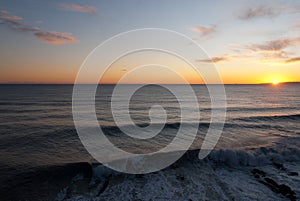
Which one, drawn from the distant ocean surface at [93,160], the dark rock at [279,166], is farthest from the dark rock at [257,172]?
the dark rock at [279,166]

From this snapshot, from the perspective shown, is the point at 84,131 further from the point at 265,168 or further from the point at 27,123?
the point at 265,168

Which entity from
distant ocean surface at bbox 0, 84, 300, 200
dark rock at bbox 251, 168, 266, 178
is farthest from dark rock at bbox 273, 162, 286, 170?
dark rock at bbox 251, 168, 266, 178

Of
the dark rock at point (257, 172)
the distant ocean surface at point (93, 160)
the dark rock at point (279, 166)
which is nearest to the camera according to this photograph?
the distant ocean surface at point (93, 160)

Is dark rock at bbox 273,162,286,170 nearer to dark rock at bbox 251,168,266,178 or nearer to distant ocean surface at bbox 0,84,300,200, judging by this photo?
distant ocean surface at bbox 0,84,300,200

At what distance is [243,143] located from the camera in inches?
610

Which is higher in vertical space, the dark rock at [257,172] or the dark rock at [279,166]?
the dark rock at [279,166]

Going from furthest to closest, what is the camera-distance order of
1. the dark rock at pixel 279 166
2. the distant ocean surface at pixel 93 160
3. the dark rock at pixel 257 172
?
the dark rock at pixel 279 166, the dark rock at pixel 257 172, the distant ocean surface at pixel 93 160

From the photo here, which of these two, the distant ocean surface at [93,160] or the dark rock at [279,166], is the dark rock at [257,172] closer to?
the distant ocean surface at [93,160]

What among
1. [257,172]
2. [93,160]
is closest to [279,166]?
[257,172]

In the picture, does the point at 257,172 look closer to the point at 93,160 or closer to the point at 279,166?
the point at 279,166

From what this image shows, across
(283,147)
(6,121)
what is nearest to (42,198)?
(283,147)

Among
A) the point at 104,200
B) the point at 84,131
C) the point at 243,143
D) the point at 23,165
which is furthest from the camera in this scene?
the point at 84,131

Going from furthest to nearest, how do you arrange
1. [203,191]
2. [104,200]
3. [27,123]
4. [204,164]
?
[27,123]
[204,164]
[203,191]
[104,200]

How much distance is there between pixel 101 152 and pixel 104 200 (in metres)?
5.51
